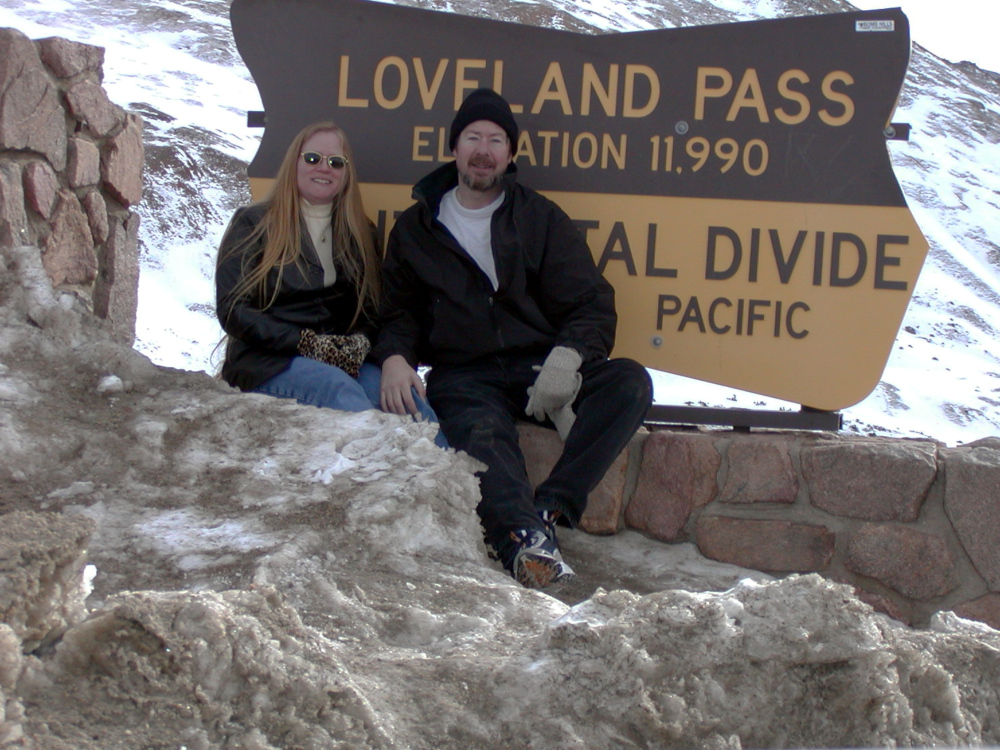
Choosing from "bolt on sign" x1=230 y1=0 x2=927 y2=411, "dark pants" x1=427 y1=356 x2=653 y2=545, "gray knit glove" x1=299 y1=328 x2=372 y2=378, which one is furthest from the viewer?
"bolt on sign" x1=230 y1=0 x2=927 y2=411

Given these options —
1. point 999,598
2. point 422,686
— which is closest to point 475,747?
point 422,686

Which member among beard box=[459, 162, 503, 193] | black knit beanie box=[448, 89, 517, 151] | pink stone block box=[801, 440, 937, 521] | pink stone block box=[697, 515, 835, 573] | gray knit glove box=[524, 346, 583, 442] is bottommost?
pink stone block box=[697, 515, 835, 573]

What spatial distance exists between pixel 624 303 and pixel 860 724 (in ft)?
6.57

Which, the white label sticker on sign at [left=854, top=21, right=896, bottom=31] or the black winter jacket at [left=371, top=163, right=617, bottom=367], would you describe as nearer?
the black winter jacket at [left=371, top=163, right=617, bottom=367]

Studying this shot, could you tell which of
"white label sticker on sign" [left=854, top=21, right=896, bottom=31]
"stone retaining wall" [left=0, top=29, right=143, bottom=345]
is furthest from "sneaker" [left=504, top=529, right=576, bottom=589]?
"white label sticker on sign" [left=854, top=21, right=896, bottom=31]

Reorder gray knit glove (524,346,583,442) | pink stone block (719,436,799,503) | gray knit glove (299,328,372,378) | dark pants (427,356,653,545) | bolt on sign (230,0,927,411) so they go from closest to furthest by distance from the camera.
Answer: dark pants (427,356,653,545) → gray knit glove (524,346,583,442) → gray knit glove (299,328,372,378) → pink stone block (719,436,799,503) → bolt on sign (230,0,927,411)

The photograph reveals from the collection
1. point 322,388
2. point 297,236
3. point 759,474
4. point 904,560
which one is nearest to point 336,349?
point 322,388

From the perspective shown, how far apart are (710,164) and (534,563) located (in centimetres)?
154

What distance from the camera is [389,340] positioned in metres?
2.64

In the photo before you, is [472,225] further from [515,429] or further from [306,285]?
[515,429]

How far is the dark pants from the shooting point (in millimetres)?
2213

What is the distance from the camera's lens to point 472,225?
2.79 meters

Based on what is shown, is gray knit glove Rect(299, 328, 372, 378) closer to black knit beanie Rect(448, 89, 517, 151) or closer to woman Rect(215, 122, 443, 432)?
woman Rect(215, 122, 443, 432)

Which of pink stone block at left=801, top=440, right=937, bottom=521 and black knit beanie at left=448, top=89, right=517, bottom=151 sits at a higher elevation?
black knit beanie at left=448, top=89, right=517, bottom=151
